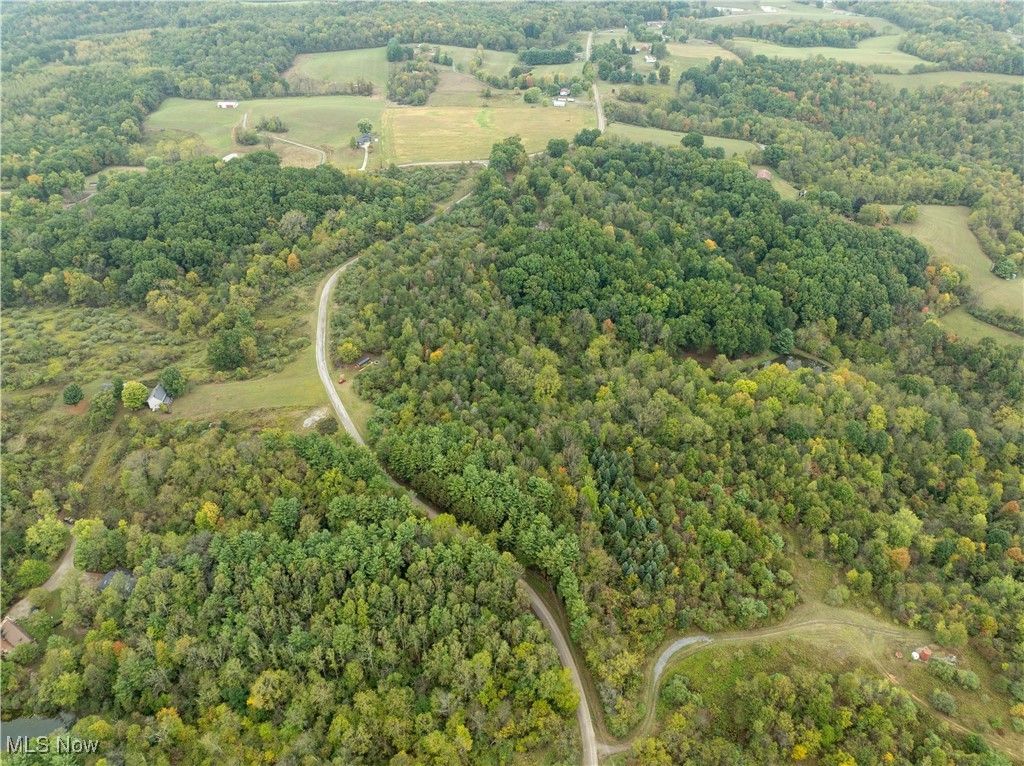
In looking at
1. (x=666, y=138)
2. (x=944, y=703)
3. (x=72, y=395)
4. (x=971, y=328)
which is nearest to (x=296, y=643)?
(x=72, y=395)

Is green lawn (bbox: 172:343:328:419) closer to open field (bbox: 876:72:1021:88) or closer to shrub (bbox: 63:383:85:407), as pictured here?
shrub (bbox: 63:383:85:407)

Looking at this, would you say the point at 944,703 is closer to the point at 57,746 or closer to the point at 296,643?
the point at 296,643

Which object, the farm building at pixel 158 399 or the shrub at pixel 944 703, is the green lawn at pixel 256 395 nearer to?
the farm building at pixel 158 399

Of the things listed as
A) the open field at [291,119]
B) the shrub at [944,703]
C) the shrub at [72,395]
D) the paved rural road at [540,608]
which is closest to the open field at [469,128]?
the open field at [291,119]

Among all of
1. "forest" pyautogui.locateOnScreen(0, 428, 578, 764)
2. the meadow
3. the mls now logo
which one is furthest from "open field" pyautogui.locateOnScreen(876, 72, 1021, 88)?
the mls now logo

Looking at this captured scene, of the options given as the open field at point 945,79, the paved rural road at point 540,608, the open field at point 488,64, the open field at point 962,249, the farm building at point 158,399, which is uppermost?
the open field at point 488,64
